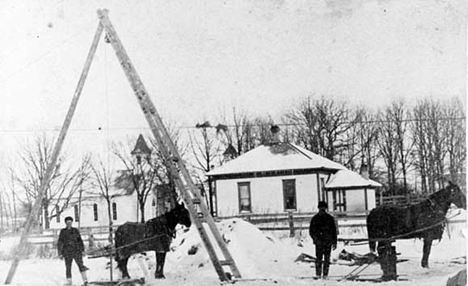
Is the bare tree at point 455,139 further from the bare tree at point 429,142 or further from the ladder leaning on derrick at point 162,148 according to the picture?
the ladder leaning on derrick at point 162,148

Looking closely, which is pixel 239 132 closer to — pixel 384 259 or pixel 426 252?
pixel 384 259

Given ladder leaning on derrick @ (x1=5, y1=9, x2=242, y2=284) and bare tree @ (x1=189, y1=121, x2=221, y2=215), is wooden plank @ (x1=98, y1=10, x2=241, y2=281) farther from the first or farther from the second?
bare tree @ (x1=189, y1=121, x2=221, y2=215)

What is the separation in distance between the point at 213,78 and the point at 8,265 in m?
5.14

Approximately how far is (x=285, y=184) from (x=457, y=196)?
3.75 meters

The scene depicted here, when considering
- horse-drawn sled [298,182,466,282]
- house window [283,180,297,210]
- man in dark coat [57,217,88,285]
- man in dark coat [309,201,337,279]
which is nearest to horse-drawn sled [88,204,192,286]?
man in dark coat [57,217,88,285]

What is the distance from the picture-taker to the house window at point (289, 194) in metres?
13.3

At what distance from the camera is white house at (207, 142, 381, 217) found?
11.7m

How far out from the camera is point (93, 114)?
11.8m

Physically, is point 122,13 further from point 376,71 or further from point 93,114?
point 376,71

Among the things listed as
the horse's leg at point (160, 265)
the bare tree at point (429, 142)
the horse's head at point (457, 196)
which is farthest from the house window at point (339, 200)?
the horse's leg at point (160, 265)

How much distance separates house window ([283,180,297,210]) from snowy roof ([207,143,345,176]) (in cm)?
31

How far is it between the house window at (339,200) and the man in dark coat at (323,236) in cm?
137

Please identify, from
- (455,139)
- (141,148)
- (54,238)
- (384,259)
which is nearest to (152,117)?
(141,148)

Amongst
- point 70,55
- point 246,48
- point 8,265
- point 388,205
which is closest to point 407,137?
point 388,205
